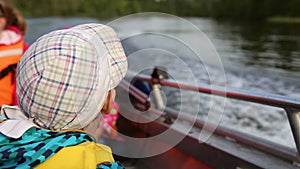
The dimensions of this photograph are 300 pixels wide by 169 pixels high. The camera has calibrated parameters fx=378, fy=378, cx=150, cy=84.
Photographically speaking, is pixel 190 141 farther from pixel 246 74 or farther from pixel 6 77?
pixel 246 74

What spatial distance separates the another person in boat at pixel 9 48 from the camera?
70.2 inches

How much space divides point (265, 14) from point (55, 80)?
3746 cm

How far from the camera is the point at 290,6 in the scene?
32281 mm

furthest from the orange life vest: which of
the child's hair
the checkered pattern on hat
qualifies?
the checkered pattern on hat

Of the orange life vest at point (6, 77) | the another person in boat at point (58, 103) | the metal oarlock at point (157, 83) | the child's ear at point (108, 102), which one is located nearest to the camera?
the another person in boat at point (58, 103)

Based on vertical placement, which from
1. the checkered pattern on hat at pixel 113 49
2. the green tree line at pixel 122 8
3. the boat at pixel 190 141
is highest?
the checkered pattern on hat at pixel 113 49

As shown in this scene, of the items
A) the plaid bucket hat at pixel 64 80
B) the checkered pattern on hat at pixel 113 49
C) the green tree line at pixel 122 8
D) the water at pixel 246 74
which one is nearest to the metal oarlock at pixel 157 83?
the water at pixel 246 74

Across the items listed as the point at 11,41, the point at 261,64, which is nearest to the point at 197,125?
the point at 11,41

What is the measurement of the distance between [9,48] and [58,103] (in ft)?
4.18

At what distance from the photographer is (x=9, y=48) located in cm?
185

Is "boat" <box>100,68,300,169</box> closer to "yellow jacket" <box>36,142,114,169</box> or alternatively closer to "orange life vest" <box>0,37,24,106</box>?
"orange life vest" <box>0,37,24,106</box>

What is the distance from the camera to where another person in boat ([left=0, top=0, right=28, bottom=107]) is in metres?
1.78

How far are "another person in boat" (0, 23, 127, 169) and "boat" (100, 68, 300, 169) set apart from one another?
0.75m

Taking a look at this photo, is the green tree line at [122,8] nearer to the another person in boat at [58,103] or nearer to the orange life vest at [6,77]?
the orange life vest at [6,77]
